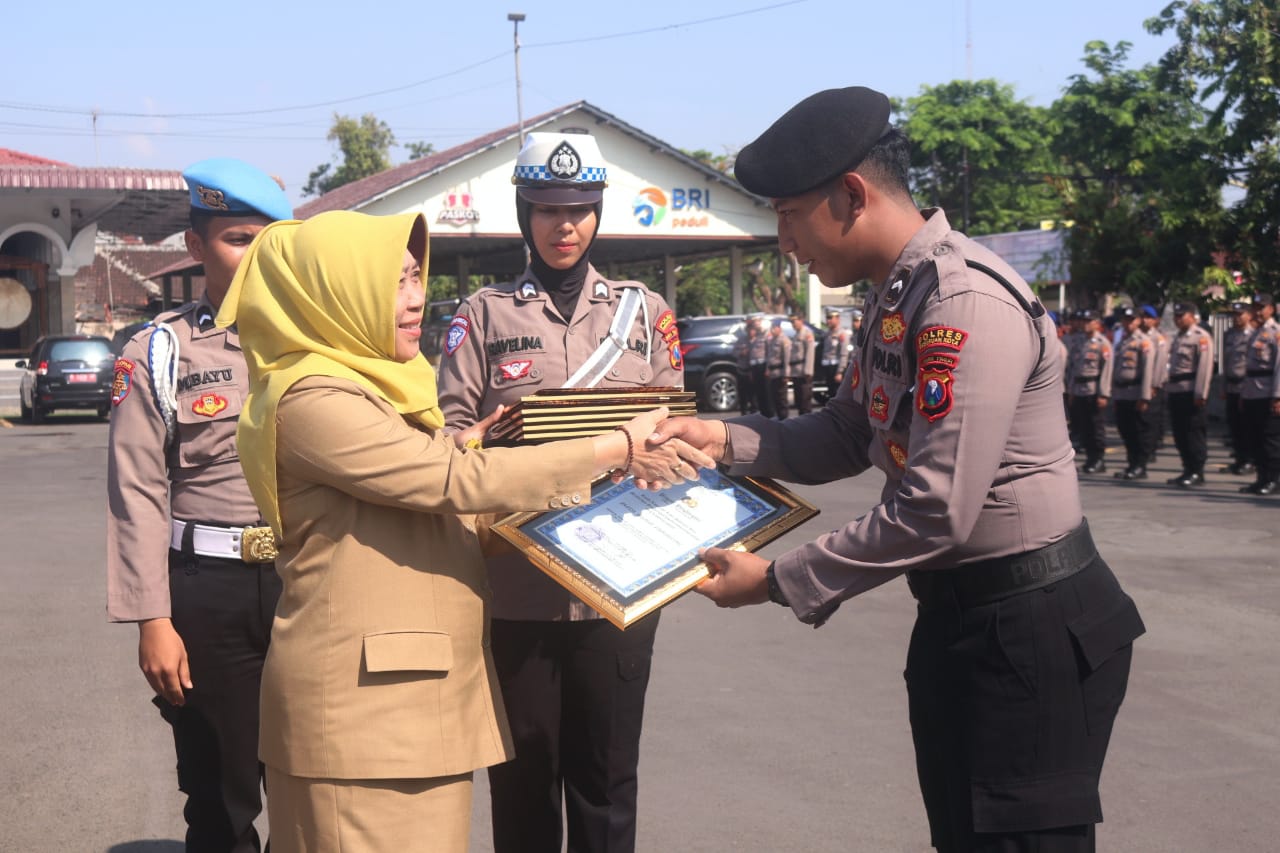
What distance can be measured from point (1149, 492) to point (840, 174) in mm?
12197

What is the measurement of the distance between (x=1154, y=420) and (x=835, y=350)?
11079 mm

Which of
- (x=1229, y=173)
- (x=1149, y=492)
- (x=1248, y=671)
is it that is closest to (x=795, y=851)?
(x=1248, y=671)

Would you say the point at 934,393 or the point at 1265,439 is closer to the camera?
the point at 934,393

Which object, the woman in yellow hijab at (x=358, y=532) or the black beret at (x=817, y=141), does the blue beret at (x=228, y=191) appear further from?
the black beret at (x=817, y=141)

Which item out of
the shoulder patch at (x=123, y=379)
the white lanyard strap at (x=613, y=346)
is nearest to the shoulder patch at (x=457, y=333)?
the white lanyard strap at (x=613, y=346)

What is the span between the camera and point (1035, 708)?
100 inches

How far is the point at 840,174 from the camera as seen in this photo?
2637 mm

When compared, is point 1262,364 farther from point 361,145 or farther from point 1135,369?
point 361,145

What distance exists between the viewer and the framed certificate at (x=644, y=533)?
2.82m

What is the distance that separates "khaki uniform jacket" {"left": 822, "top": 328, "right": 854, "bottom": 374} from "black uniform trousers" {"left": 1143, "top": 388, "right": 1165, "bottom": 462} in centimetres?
1017

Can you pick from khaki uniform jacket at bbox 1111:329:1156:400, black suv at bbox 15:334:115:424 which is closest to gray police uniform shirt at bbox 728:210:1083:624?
khaki uniform jacket at bbox 1111:329:1156:400

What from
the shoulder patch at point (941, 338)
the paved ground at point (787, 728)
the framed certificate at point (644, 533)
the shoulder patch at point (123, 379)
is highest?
the shoulder patch at point (941, 338)

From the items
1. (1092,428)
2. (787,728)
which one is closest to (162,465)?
(787,728)

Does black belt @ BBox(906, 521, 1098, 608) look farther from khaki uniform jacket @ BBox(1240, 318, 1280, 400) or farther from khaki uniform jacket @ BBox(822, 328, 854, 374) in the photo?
khaki uniform jacket @ BBox(822, 328, 854, 374)
